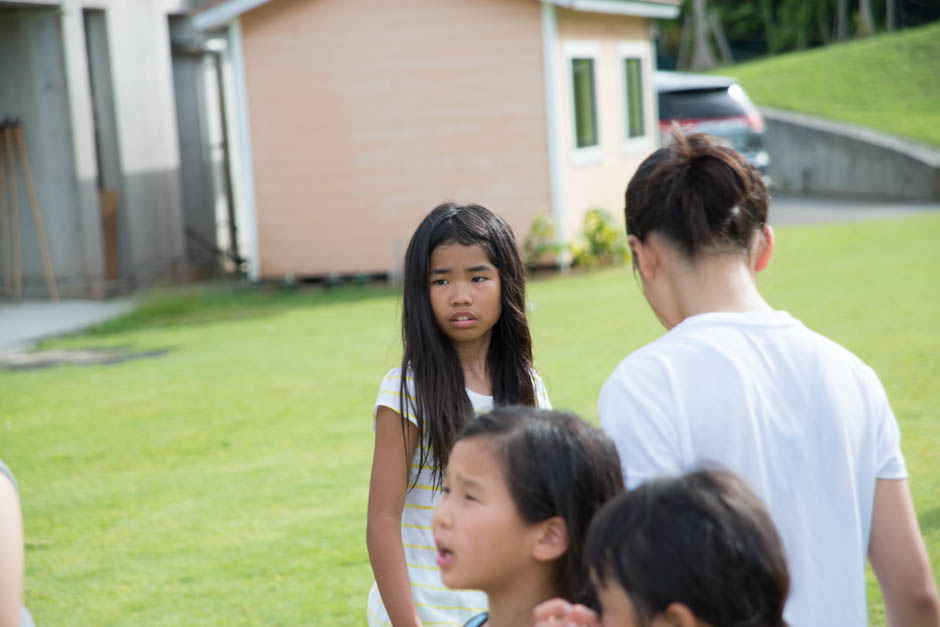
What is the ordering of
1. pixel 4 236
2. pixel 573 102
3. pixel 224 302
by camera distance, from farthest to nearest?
pixel 573 102, pixel 4 236, pixel 224 302

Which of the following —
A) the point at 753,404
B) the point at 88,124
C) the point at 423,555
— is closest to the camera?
the point at 753,404

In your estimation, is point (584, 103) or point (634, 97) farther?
point (634, 97)

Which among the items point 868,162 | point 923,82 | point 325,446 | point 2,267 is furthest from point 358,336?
point 923,82

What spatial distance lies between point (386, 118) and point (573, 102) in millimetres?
2562

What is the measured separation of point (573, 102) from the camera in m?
15.8

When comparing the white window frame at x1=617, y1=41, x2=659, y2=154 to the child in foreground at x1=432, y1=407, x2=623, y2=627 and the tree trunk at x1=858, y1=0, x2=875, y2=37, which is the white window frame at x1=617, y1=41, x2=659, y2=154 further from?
the tree trunk at x1=858, y1=0, x2=875, y2=37

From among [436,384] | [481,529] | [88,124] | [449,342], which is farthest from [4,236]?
[481,529]

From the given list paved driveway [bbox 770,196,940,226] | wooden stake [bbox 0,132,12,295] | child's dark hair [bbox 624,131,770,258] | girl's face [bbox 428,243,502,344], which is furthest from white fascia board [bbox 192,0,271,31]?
child's dark hair [bbox 624,131,770,258]

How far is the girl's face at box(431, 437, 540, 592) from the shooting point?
1905mm

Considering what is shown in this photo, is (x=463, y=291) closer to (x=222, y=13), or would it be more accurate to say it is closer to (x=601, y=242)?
(x=222, y=13)

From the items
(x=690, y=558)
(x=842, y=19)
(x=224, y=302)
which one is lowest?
(x=224, y=302)

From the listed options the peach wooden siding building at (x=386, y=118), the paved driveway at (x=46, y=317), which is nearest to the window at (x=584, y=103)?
the peach wooden siding building at (x=386, y=118)

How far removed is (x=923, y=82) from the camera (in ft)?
99.5

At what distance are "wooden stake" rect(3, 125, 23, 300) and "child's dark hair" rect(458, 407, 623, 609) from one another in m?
14.0
